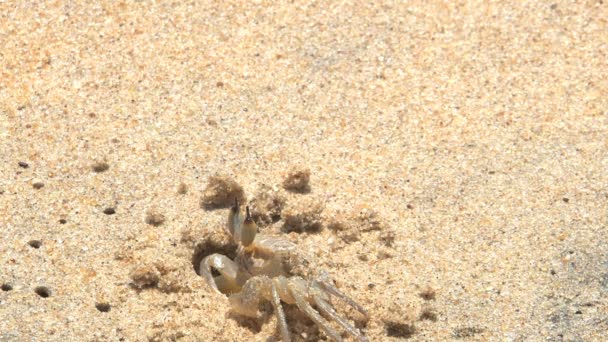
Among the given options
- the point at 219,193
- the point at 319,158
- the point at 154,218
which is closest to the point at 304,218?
the point at 219,193

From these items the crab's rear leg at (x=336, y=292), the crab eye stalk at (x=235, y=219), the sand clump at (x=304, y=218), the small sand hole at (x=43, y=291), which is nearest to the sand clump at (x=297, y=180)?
the sand clump at (x=304, y=218)

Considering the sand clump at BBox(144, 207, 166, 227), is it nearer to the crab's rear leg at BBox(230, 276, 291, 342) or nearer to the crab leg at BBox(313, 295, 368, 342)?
the crab's rear leg at BBox(230, 276, 291, 342)

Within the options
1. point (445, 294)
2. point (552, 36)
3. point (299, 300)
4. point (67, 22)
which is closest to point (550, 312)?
point (445, 294)

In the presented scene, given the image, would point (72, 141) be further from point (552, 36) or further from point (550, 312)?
point (552, 36)

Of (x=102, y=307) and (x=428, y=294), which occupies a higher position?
(x=428, y=294)

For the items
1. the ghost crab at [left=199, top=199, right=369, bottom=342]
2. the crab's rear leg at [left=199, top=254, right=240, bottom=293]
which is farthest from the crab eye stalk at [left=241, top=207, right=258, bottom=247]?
the crab's rear leg at [left=199, top=254, right=240, bottom=293]

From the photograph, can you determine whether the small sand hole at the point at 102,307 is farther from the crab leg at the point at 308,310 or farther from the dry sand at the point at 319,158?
the crab leg at the point at 308,310

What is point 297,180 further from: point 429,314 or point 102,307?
point 102,307
